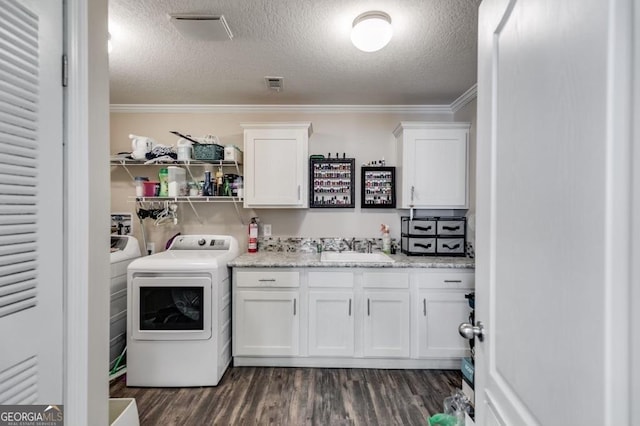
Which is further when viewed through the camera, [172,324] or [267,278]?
[267,278]

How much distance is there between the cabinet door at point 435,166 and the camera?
9.02ft

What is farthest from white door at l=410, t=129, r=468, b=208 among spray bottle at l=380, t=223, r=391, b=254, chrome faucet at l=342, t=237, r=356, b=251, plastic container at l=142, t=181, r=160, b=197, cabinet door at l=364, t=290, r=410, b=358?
plastic container at l=142, t=181, r=160, b=197

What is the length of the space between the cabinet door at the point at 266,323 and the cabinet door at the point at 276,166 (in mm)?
867

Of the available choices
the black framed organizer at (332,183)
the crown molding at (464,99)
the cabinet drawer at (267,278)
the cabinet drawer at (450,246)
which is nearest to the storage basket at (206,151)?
the black framed organizer at (332,183)

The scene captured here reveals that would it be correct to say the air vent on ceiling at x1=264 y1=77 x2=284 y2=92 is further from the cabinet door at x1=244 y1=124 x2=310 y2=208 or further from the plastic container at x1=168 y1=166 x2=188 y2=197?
the plastic container at x1=168 y1=166 x2=188 y2=197

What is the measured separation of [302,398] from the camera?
2.12 metres

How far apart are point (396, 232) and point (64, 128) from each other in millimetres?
2759

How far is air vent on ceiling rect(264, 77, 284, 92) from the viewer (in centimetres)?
250

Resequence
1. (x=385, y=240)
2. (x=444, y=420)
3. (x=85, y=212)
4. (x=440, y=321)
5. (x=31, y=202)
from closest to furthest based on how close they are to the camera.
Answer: (x=31, y=202)
(x=85, y=212)
(x=444, y=420)
(x=440, y=321)
(x=385, y=240)

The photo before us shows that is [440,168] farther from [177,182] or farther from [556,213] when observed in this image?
[177,182]

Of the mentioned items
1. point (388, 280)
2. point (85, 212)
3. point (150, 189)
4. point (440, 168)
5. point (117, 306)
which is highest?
point (440, 168)

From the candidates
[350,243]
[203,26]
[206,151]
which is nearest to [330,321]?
[350,243]

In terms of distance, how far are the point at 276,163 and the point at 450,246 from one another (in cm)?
182

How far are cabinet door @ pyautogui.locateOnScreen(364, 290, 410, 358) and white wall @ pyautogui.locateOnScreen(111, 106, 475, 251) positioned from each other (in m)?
0.78
